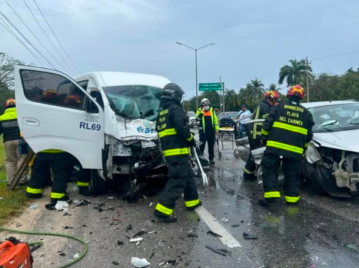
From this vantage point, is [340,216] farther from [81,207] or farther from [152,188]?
[81,207]

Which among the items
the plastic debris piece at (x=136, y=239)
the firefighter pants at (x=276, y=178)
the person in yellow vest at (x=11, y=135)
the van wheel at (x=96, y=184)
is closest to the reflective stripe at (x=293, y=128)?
the firefighter pants at (x=276, y=178)

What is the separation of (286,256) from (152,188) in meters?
3.53

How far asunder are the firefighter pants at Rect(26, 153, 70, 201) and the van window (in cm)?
90

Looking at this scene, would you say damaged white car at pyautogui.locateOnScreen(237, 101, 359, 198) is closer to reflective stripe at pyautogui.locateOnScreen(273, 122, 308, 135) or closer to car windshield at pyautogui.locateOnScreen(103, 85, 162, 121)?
reflective stripe at pyautogui.locateOnScreen(273, 122, 308, 135)

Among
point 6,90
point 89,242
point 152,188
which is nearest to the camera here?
point 89,242

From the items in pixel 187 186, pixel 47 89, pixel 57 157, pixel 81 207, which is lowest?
pixel 81 207

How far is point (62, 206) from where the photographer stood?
5676 millimetres

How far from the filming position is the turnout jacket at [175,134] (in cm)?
496

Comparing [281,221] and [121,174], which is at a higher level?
[121,174]

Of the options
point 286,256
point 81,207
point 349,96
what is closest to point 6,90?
point 349,96

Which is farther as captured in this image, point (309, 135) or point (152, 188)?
point (152, 188)

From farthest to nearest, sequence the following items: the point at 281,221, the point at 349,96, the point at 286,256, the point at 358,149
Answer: the point at 349,96
the point at 358,149
the point at 281,221
the point at 286,256

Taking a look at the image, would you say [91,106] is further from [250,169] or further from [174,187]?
[250,169]

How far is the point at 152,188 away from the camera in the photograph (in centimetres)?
676
